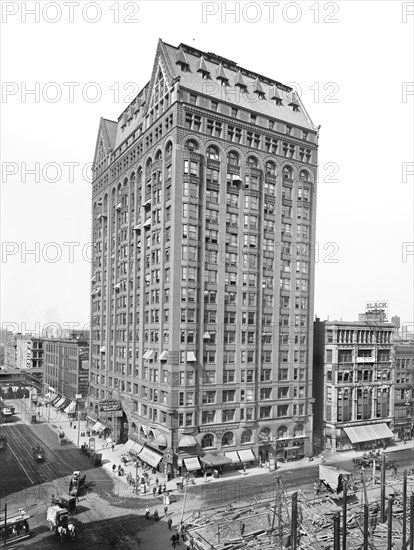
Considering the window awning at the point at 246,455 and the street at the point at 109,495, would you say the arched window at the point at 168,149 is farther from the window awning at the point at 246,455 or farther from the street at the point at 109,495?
the street at the point at 109,495

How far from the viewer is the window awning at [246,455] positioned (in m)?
66.5

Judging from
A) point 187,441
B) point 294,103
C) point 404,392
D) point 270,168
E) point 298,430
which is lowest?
point 298,430

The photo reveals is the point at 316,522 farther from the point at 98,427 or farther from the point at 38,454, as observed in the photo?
the point at 98,427

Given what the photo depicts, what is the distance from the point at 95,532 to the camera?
44156 mm

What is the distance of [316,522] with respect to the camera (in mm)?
45750

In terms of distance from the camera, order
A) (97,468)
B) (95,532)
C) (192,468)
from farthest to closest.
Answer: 1. (97,468)
2. (192,468)
3. (95,532)

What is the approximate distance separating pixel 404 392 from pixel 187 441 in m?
50.8

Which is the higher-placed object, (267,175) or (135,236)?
(267,175)

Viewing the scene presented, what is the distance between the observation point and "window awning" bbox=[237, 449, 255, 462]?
66463mm

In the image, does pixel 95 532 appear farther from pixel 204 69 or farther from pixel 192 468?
pixel 204 69

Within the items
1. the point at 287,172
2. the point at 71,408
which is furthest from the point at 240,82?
the point at 71,408

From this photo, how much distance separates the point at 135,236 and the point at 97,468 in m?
38.9

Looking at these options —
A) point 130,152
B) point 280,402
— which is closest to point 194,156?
point 130,152

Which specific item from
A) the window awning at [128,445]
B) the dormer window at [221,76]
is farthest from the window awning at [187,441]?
the dormer window at [221,76]
